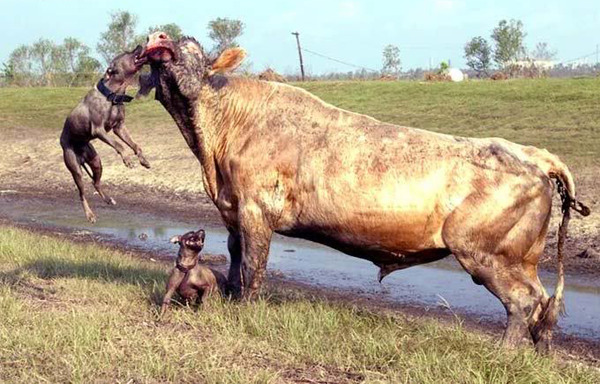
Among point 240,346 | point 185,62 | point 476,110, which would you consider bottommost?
point 240,346

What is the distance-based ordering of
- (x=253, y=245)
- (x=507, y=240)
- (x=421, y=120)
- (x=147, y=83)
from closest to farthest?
(x=507, y=240)
(x=253, y=245)
(x=147, y=83)
(x=421, y=120)

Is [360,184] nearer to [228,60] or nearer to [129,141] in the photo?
[228,60]

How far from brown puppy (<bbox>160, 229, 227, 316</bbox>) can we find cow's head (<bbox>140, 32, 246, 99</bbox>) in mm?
1173

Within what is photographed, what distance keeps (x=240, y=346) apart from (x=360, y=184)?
1.50 metres

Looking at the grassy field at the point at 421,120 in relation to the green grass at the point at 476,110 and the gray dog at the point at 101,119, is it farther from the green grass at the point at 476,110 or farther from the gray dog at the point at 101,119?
the gray dog at the point at 101,119

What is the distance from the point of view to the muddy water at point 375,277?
10.2 meters

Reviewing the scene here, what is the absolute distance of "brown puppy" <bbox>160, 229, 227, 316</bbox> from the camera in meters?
8.03

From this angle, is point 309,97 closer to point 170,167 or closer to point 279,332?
point 279,332

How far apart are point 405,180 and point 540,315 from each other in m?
1.37

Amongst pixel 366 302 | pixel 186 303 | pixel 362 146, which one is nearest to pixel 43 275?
pixel 186 303

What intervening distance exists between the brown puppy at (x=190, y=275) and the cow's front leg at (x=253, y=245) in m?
0.47

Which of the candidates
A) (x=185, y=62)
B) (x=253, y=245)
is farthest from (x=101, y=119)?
(x=253, y=245)

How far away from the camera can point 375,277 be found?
1221 cm

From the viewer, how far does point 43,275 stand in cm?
1005
